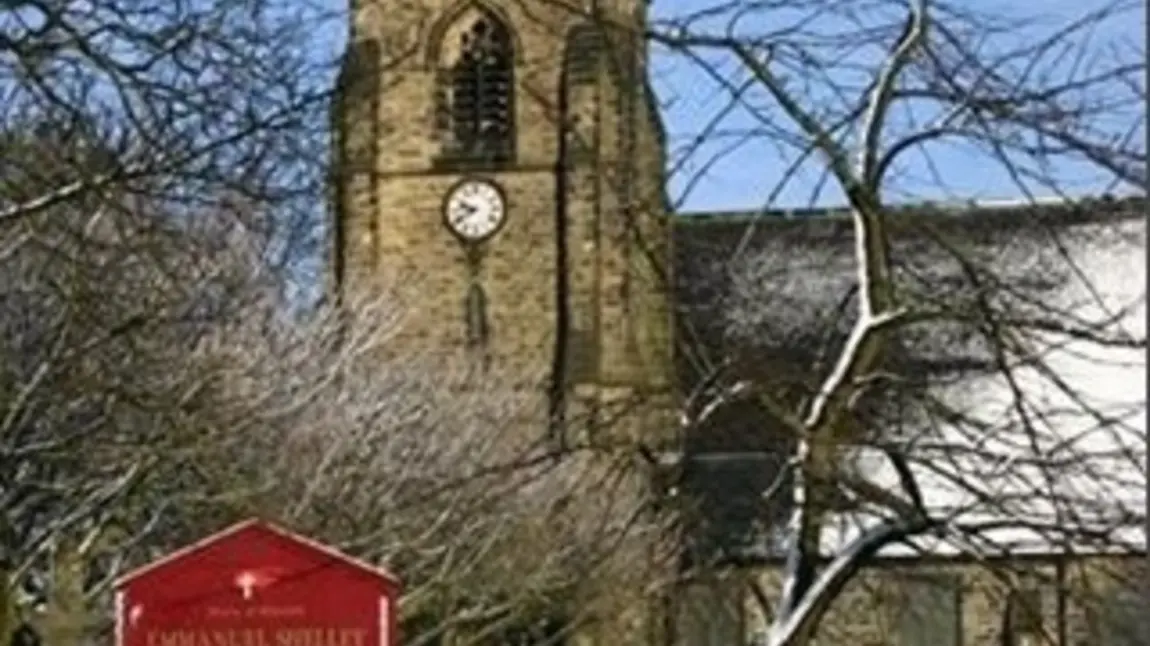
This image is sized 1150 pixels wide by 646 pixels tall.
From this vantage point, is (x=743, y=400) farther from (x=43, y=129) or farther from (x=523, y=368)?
(x=523, y=368)

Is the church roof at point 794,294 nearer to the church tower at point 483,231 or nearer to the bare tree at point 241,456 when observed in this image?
the bare tree at point 241,456

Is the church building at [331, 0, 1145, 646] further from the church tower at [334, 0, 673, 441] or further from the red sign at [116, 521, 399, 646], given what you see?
the church tower at [334, 0, 673, 441]

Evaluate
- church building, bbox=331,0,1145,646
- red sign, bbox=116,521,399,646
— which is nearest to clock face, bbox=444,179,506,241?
church building, bbox=331,0,1145,646

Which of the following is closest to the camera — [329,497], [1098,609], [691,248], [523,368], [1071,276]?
[1098,609]

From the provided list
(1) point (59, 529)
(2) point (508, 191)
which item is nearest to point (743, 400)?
(1) point (59, 529)

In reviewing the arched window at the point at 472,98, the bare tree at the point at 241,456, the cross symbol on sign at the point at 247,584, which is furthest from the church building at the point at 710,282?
the arched window at the point at 472,98

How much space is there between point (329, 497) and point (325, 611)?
623 inches

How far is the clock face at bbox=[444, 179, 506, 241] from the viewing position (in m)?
56.8

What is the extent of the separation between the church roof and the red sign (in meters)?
1.35

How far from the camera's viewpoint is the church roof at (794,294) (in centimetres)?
1023

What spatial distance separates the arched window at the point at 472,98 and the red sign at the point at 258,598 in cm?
4282

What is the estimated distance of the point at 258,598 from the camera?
39.2ft

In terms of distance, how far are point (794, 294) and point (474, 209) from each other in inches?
1745

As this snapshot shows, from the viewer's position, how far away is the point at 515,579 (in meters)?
27.8
